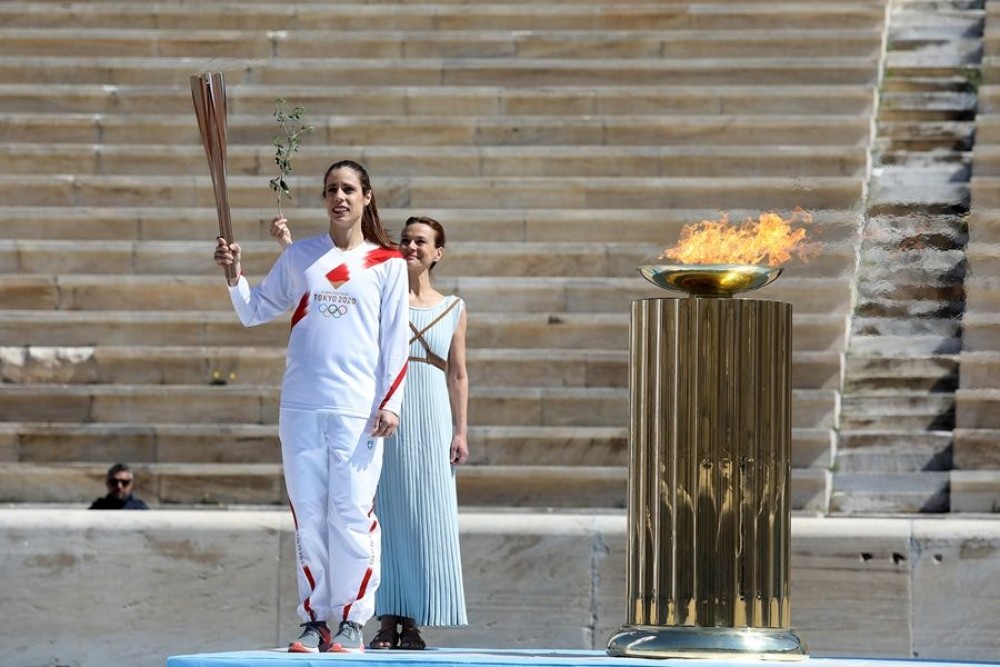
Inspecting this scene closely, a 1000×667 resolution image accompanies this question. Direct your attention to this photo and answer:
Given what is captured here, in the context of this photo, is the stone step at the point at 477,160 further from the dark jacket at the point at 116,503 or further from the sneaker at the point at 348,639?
the sneaker at the point at 348,639

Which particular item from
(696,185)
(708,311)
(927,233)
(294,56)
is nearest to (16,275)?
(294,56)

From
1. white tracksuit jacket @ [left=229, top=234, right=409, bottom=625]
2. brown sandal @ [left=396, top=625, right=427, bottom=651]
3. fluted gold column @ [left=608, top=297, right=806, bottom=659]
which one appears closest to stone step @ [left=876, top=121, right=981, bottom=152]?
brown sandal @ [left=396, top=625, right=427, bottom=651]

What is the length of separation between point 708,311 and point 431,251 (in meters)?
1.60

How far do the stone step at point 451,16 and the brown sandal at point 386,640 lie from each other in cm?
821

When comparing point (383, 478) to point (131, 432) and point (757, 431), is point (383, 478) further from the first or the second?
point (131, 432)

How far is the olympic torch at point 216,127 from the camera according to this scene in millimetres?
7527

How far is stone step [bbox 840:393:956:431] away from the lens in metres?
12.3

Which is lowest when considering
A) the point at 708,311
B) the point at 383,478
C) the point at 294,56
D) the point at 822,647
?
the point at 822,647

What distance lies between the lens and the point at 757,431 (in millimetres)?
7246

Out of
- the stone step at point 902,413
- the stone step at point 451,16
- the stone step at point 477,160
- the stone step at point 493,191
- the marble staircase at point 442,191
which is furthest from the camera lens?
the stone step at point 451,16

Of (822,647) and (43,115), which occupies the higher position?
(43,115)

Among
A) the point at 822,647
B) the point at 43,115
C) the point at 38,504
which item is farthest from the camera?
the point at 43,115

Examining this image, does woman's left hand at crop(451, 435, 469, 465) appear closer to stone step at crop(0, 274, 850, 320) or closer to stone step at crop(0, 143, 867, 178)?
stone step at crop(0, 274, 850, 320)

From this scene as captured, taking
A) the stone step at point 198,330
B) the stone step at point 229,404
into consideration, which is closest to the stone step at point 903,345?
the stone step at point 229,404
